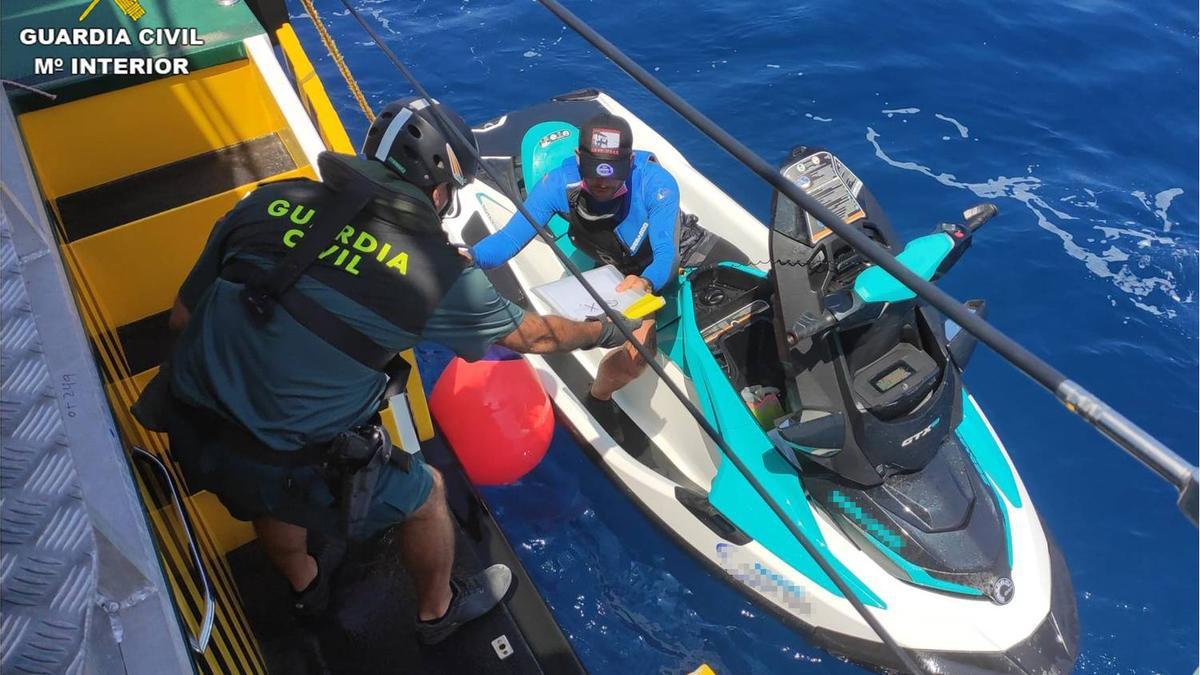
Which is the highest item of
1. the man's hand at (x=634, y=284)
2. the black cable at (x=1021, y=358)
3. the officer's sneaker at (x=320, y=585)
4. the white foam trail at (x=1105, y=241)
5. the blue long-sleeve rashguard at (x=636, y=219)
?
the black cable at (x=1021, y=358)

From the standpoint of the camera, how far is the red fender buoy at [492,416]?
4117mm

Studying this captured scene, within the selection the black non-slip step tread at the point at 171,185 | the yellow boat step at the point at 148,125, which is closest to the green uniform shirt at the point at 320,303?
the black non-slip step tread at the point at 171,185

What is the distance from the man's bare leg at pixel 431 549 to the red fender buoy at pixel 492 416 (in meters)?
0.95

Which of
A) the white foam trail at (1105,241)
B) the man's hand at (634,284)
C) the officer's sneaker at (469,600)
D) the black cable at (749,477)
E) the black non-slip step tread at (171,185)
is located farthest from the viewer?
the white foam trail at (1105,241)

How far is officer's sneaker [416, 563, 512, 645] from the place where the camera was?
3.30 m

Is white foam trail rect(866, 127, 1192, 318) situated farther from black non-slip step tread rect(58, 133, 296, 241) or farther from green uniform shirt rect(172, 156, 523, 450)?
green uniform shirt rect(172, 156, 523, 450)

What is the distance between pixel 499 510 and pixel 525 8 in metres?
6.21

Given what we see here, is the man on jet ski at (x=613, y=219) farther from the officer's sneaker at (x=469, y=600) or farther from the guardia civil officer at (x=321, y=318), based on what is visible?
the guardia civil officer at (x=321, y=318)

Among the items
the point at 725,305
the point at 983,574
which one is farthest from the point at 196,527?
the point at 983,574

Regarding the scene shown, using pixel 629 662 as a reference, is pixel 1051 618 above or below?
above

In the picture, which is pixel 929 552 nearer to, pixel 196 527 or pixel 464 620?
pixel 464 620

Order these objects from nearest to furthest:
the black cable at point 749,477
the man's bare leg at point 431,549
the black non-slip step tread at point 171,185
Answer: the black cable at point 749,477 < the man's bare leg at point 431,549 < the black non-slip step tread at point 171,185

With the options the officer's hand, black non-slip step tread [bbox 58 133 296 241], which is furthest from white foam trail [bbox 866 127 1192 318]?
black non-slip step tread [bbox 58 133 296 241]

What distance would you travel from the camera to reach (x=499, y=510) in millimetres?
4812
